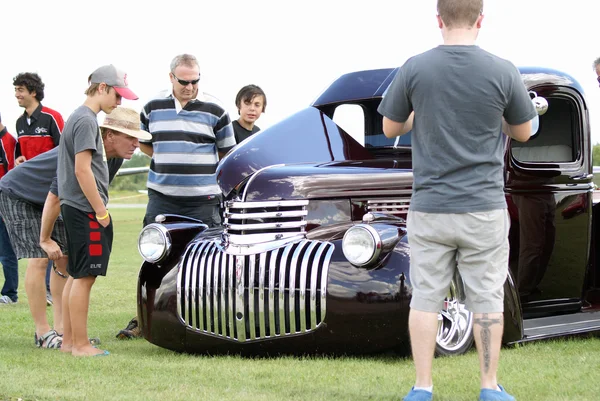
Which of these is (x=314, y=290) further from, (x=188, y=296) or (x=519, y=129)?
(x=519, y=129)

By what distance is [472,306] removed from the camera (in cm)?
402

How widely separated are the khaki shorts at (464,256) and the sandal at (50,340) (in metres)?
3.03

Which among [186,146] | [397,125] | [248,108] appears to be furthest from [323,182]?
[248,108]

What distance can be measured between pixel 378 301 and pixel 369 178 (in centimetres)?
93

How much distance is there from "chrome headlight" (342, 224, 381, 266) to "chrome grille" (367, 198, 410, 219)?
0.57 meters

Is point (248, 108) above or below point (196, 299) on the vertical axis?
above

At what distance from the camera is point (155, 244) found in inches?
228

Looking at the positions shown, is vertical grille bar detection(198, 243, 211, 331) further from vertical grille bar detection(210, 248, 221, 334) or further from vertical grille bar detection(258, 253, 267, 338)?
vertical grille bar detection(258, 253, 267, 338)

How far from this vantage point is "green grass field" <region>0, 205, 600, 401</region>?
4.29m

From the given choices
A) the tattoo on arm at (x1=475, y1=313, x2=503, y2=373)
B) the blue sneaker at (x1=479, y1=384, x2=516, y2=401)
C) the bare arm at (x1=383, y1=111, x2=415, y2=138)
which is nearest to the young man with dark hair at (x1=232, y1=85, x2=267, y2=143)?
the bare arm at (x1=383, y1=111, x2=415, y2=138)

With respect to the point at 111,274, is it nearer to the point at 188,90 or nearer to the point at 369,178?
the point at 188,90

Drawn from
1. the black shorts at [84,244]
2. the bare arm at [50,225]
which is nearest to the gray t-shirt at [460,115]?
the black shorts at [84,244]

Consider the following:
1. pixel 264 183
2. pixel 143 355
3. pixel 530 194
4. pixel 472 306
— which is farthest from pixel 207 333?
pixel 530 194

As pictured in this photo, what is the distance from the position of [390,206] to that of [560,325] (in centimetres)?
146
